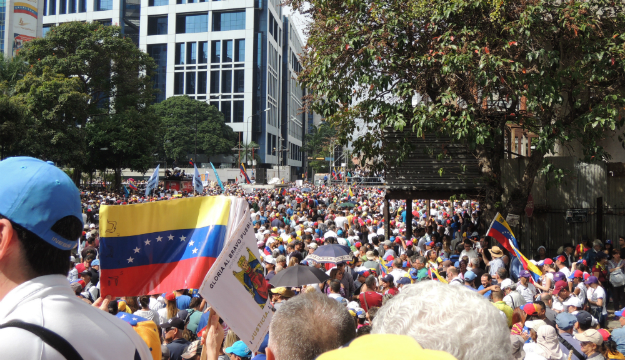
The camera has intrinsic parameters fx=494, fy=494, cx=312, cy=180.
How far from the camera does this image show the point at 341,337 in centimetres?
226

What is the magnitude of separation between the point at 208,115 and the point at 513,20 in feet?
208

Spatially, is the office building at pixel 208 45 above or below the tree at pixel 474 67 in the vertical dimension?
above

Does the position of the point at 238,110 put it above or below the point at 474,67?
above

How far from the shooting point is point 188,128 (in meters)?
68.6

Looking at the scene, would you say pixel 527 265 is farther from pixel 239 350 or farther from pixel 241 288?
pixel 241 288

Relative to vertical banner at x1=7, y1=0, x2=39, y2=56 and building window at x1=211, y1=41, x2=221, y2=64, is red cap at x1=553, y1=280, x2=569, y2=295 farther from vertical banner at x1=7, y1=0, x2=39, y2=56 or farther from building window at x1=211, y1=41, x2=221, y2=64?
vertical banner at x1=7, y1=0, x2=39, y2=56

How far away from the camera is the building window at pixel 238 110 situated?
78.6 metres

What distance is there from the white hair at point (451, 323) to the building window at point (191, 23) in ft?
269

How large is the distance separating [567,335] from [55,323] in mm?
5769

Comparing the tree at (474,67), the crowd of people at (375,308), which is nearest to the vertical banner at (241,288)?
the crowd of people at (375,308)

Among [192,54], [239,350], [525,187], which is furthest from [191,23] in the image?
[239,350]

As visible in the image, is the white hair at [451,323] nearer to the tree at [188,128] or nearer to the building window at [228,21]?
the tree at [188,128]

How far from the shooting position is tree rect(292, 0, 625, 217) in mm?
10094

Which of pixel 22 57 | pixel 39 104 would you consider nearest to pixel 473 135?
pixel 39 104
